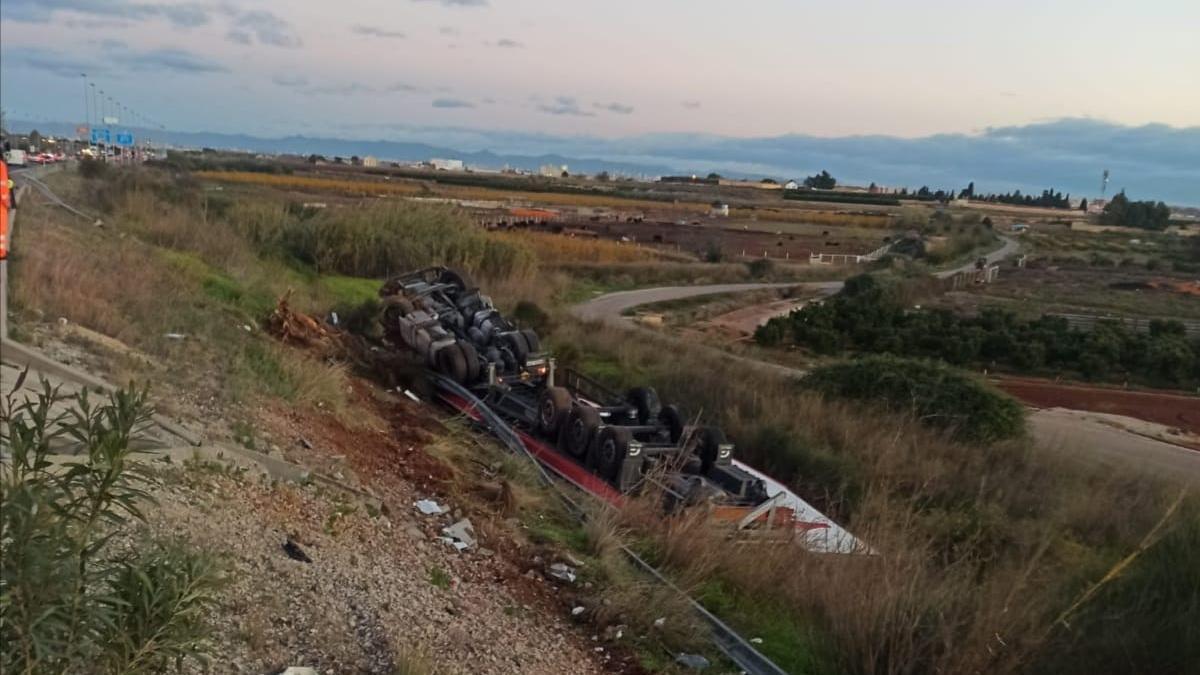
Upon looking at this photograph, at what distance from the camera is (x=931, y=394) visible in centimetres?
1750

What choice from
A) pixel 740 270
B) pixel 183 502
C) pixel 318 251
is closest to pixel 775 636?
pixel 183 502

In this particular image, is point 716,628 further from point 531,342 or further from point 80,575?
point 531,342

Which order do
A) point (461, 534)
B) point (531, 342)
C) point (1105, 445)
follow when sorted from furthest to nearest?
point (1105, 445) → point (531, 342) → point (461, 534)

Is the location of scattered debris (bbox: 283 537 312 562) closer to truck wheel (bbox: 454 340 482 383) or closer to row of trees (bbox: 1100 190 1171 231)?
truck wheel (bbox: 454 340 482 383)

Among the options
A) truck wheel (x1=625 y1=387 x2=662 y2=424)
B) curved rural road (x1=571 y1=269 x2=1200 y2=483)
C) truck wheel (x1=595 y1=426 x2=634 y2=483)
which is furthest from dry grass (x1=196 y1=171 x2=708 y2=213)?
truck wheel (x1=595 y1=426 x2=634 y2=483)

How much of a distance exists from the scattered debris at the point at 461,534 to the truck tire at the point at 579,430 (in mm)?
3556

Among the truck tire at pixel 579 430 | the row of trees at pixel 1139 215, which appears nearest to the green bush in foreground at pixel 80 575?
the truck tire at pixel 579 430

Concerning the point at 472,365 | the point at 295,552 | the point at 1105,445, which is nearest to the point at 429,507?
the point at 295,552

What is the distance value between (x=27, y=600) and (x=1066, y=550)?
36.6 feet

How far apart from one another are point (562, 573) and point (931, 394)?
1166 centimetres

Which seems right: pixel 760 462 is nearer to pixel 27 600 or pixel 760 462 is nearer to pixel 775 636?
pixel 775 636

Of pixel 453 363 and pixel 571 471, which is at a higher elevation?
pixel 453 363

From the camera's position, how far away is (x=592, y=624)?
22.4ft

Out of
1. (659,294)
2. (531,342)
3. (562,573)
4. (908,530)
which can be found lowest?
(659,294)
